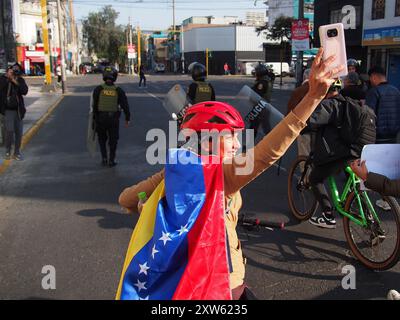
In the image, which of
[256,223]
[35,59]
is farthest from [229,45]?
[256,223]

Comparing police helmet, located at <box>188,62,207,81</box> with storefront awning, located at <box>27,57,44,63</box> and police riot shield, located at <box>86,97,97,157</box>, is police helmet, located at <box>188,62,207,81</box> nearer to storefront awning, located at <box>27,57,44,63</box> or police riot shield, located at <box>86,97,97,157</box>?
police riot shield, located at <box>86,97,97,157</box>

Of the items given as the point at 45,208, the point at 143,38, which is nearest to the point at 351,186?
the point at 45,208

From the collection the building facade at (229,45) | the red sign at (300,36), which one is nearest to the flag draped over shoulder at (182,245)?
the red sign at (300,36)

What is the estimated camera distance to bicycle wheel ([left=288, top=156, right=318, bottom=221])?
5691 millimetres

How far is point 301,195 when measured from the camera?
582 centimetres

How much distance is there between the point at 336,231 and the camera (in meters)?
5.38

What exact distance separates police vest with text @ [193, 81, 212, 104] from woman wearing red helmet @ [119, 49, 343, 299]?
Result: 5857 millimetres

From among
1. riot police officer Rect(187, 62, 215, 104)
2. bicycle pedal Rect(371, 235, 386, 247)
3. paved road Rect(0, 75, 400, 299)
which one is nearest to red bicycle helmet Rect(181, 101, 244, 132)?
paved road Rect(0, 75, 400, 299)

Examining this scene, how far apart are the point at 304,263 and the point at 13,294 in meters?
2.65

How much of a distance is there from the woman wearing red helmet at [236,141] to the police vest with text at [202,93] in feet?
19.2

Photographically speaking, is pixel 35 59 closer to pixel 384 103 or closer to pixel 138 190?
pixel 384 103

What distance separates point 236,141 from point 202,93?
5.96 metres
